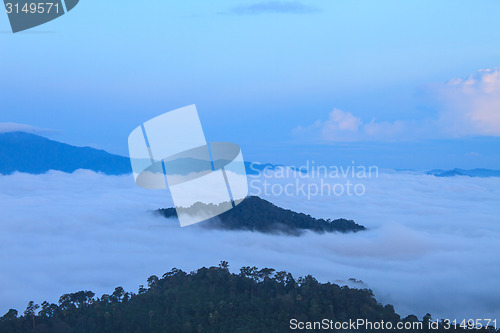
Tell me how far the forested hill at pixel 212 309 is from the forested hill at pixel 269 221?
52873mm

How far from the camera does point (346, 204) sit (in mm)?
141750

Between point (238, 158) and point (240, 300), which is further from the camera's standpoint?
point (238, 158)

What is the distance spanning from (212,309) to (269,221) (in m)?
60.3

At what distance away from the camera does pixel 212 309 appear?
3794cm

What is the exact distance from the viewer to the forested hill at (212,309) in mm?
36312

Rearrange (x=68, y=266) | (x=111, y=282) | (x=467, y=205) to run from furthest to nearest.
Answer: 1. (x=467, y=205)
2. (x=68, y=266)
3. (x=111, y=282)

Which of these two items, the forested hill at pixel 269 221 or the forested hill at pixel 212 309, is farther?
the forested hill at pixel 269 221

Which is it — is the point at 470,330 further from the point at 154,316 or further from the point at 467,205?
the point at 467,205

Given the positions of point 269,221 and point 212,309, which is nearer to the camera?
point 212,309

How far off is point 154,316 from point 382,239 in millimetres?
70846

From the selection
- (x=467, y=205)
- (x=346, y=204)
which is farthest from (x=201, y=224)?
(x=467, y=205)

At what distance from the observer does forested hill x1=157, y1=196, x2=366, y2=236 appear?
97.1 metres

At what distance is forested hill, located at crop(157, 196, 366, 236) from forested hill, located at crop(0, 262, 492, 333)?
52873 mm

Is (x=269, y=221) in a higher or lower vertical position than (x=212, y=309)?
higher
